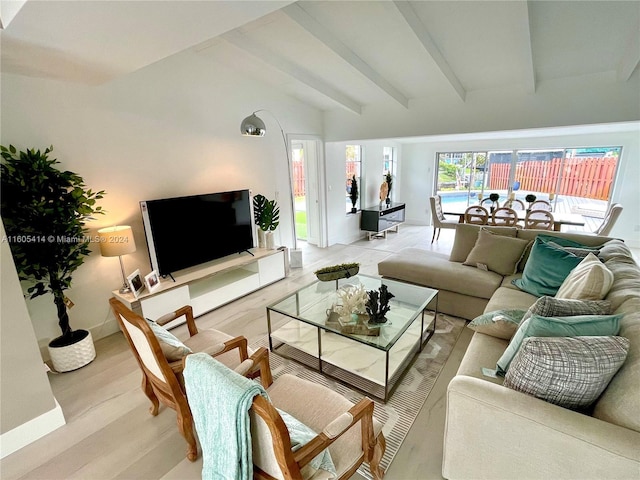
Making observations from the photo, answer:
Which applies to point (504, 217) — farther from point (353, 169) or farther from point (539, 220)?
point (353, 169)

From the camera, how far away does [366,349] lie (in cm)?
236

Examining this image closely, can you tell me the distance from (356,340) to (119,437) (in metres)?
1.58

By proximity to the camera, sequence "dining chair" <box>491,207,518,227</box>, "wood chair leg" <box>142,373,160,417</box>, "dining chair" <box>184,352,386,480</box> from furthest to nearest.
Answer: "dining chair" <box>491,207,518,227</box> → "wood chair leg" <box>142,373,160,417</box> → "dining chair" <box>184,352,386,480</box>

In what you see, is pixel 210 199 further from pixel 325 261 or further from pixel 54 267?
pixel 325 261

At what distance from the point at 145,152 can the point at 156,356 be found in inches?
94.7

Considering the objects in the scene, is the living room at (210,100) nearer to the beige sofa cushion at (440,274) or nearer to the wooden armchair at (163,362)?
the wooden armchair at (163,362)

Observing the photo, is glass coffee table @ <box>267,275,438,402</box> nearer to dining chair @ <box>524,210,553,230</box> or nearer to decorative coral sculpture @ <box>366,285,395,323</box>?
decorative coral sculpture @ <box>366,285,395,323</box>

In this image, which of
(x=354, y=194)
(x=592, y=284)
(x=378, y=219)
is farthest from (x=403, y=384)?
(x=354, y=194)

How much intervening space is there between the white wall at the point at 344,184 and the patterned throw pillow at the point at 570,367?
455cm

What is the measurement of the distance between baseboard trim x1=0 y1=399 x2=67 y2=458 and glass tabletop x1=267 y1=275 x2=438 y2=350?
1.50 meters

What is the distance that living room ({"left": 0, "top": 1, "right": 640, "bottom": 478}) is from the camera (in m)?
1.84

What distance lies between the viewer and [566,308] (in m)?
1.63

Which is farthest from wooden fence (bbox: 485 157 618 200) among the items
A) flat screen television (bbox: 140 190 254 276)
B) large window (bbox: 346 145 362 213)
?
flat screen television (bbox: 140 190 254 276)

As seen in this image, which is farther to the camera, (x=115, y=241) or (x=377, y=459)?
(x=115, y=241)
